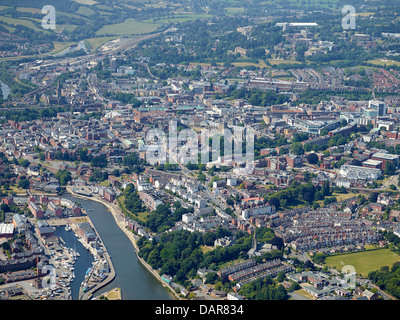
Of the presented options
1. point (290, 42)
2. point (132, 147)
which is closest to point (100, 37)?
point (290, 42)

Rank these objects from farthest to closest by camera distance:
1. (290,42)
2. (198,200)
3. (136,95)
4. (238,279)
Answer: (290,42) < (136,95) < (198,200) < (238,279)

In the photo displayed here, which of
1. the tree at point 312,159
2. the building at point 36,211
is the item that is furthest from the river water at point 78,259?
the tree at point 312,159

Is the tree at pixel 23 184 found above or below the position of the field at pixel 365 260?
above

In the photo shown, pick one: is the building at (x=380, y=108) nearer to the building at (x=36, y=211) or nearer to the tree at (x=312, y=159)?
the tree at (x=312, y=159)

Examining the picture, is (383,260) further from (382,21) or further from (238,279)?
(382,21)

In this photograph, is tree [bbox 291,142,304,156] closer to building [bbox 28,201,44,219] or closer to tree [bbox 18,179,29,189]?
tree [bbox 18,179,29,189]
